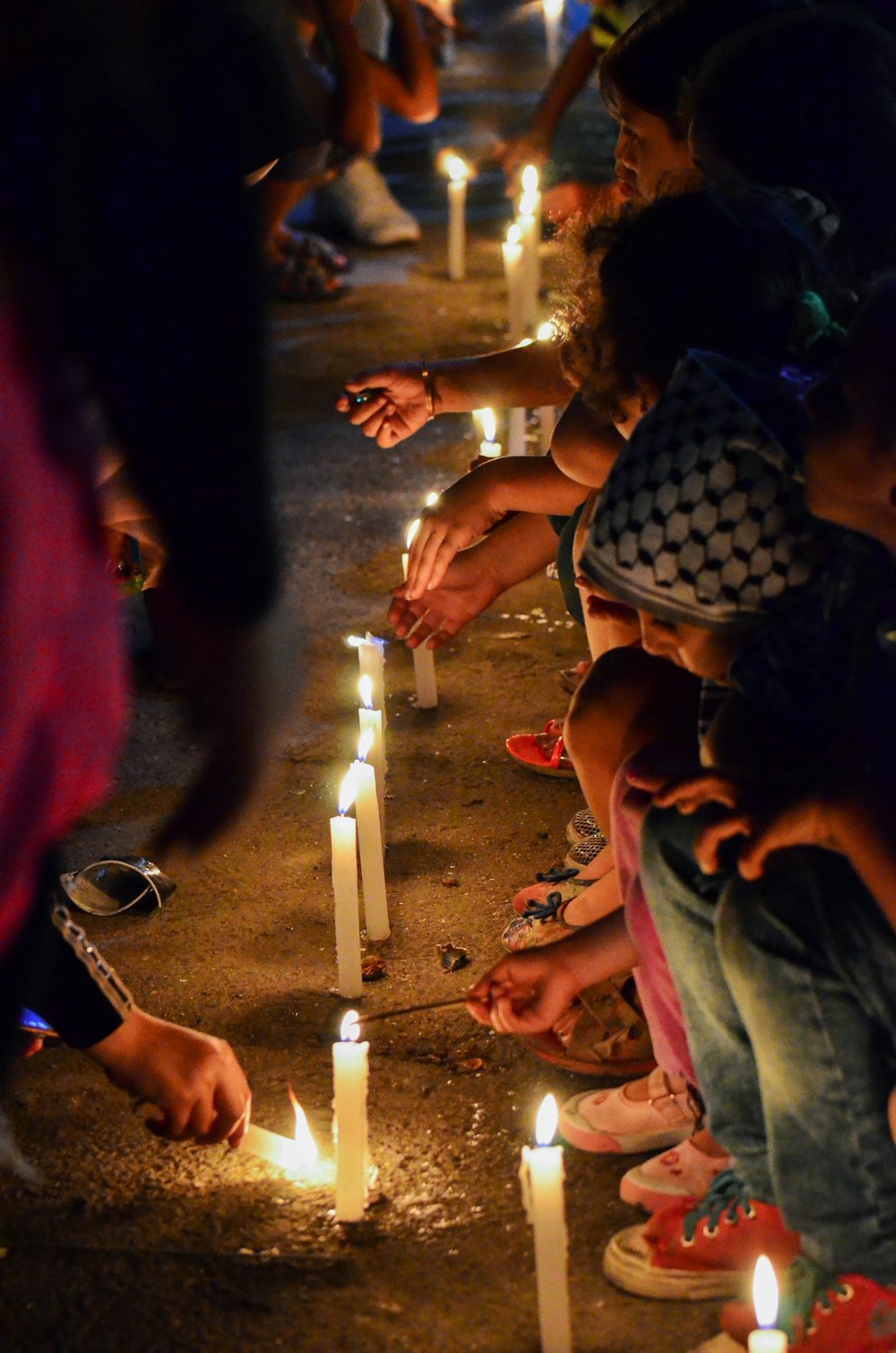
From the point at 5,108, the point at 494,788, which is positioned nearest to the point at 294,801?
the point at 494,788

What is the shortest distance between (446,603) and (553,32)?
11394 mm

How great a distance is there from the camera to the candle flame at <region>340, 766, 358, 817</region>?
2.84m

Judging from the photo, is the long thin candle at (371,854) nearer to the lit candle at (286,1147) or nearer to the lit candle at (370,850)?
the lit candle at (370,850)

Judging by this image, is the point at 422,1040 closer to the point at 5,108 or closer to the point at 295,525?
the point at 5,108

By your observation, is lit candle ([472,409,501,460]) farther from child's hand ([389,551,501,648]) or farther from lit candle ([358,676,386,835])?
lit candle ([358,676,386,835])

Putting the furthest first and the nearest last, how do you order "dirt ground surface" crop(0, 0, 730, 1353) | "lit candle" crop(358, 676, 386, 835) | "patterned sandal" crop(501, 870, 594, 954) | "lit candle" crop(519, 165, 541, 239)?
"lit candle" crop(519, 165, 541, 239) < "lit candle" crop(358, 676, 386, 835) < "patterned sandal" crop(501, 870, 594, 954) < "dirt ground surface" crop(0, 0, 730, 1353)

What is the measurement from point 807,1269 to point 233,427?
1277mm

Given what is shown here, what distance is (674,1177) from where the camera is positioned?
2.30 meters

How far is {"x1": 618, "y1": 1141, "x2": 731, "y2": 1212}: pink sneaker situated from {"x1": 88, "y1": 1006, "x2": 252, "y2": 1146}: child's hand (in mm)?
592

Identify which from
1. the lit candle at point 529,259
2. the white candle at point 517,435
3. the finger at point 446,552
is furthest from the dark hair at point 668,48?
the lit candle at point 529,259

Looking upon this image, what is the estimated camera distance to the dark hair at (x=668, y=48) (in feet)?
10.6

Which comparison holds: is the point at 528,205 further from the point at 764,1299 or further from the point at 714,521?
the point at 764,1299

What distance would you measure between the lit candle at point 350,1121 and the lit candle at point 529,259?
4.52 m

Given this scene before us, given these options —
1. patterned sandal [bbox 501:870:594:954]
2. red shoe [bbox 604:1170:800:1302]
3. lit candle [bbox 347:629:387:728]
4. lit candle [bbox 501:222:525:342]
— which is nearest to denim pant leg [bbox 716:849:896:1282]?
red shoe [bbox 604:1170:800:1302]
